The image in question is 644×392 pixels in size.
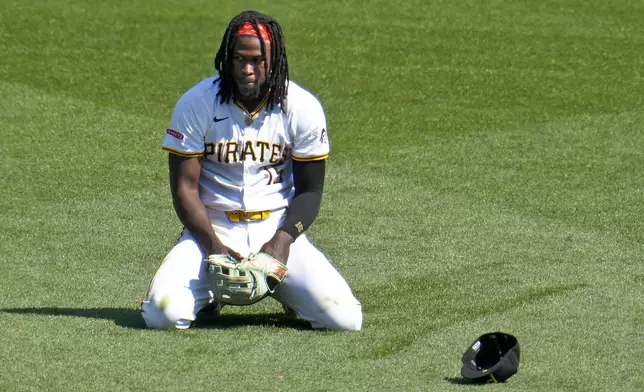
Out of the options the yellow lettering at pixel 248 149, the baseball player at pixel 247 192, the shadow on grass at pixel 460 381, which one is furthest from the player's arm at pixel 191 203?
the shadow on grass at pixel 460 381

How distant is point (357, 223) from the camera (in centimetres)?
864

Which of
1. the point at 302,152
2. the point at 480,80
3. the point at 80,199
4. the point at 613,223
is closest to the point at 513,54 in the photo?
the point at 480,80

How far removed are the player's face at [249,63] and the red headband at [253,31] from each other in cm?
2

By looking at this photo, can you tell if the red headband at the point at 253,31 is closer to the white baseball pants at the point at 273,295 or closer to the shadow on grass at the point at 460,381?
the white baseball pants at the point at 273,295

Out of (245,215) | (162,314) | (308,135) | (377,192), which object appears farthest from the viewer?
(377,192)

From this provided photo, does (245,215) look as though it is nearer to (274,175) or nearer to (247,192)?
(247,192)

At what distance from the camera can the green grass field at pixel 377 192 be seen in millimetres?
5898

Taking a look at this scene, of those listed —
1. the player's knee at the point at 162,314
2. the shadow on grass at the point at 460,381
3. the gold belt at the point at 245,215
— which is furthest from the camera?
the gold belt at the point at 245,215

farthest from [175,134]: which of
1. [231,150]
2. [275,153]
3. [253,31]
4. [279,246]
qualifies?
[279,246]

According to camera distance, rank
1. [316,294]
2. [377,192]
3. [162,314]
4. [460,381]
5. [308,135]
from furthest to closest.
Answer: [377,192]
[308,135]
[316,294]
[162,314]
[460,381]

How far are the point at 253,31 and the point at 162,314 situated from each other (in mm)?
1439

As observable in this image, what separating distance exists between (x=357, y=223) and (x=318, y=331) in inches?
90.2

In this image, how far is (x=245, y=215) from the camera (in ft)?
21.7

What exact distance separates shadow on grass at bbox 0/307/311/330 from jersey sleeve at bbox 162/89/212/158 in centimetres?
85
